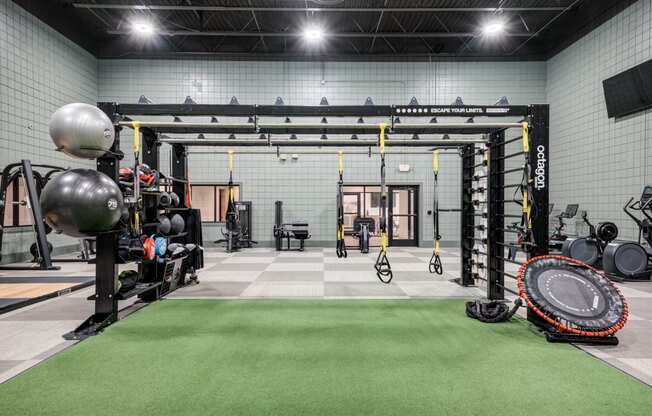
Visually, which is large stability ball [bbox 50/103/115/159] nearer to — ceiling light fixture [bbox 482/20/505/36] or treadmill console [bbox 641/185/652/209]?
treadmill console [bbox 641/185/652/209]

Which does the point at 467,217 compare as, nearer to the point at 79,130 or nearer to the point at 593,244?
the point at 593,244

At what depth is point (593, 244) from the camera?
6438 mm

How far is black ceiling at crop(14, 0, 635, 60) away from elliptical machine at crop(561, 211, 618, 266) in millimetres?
5245

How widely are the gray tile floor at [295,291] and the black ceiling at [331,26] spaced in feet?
18.5

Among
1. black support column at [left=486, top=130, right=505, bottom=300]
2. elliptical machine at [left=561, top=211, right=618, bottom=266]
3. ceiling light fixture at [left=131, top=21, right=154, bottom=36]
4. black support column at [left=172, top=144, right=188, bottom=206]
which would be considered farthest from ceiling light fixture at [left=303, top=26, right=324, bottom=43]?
elliptical machine at [left=561, top=211, right=618, bottom=266]

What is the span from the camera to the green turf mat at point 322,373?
1962 mm

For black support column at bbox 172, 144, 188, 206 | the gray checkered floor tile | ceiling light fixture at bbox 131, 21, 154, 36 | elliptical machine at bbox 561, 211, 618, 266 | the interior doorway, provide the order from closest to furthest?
the gray checkered floor tile → black support column at bbox 172, 144, 188, 206 → elliptical machine at bbox 561, 211, 618, 266 → ceiling light fixture at bbox 131, 21, 154, 36 → the interior doorway

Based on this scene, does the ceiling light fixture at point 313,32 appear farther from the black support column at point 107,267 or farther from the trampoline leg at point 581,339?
the trampoline leg at point 581,339

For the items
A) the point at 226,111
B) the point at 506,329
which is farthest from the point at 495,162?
the point at 226,111

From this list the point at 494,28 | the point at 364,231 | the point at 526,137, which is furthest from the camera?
the point at 364,231

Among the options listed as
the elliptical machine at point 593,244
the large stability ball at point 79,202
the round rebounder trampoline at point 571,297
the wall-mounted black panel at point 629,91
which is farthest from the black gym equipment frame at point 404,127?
the wall-mounted black panel at point 629,91

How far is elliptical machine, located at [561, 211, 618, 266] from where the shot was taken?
240 inches

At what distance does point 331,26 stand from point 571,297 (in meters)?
8.43

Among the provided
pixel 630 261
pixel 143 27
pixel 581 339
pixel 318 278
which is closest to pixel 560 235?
pixel 630 261
